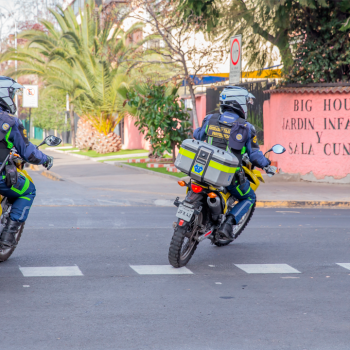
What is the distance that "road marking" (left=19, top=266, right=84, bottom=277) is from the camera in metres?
6.00

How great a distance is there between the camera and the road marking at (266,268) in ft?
20.7

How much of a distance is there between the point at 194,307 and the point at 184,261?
139 cm

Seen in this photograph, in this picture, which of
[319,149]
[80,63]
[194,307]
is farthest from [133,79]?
[194,307]

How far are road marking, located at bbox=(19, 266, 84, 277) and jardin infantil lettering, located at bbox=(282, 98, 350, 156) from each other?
10.8m

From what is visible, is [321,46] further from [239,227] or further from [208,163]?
[208,163]

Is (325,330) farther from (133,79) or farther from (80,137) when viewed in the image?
(80,137)

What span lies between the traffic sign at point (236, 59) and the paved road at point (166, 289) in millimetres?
3788

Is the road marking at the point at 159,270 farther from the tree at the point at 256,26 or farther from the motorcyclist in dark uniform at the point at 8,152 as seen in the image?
the tree at the point at 256,26

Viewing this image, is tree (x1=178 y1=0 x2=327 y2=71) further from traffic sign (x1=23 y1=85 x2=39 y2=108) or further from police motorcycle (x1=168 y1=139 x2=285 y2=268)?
traffic sign (x1=23 y1=85 x2=39 y2=108)

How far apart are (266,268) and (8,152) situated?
289 cm

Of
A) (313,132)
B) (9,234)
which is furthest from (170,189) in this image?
(9,234)

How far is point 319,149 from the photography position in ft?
52.1

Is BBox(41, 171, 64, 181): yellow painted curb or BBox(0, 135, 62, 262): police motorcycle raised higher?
BBox(0, 135, 62, 262): police motorcycle

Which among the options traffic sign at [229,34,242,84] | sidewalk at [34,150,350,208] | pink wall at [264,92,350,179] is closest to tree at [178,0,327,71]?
pink wall at [264,92,350,179]
